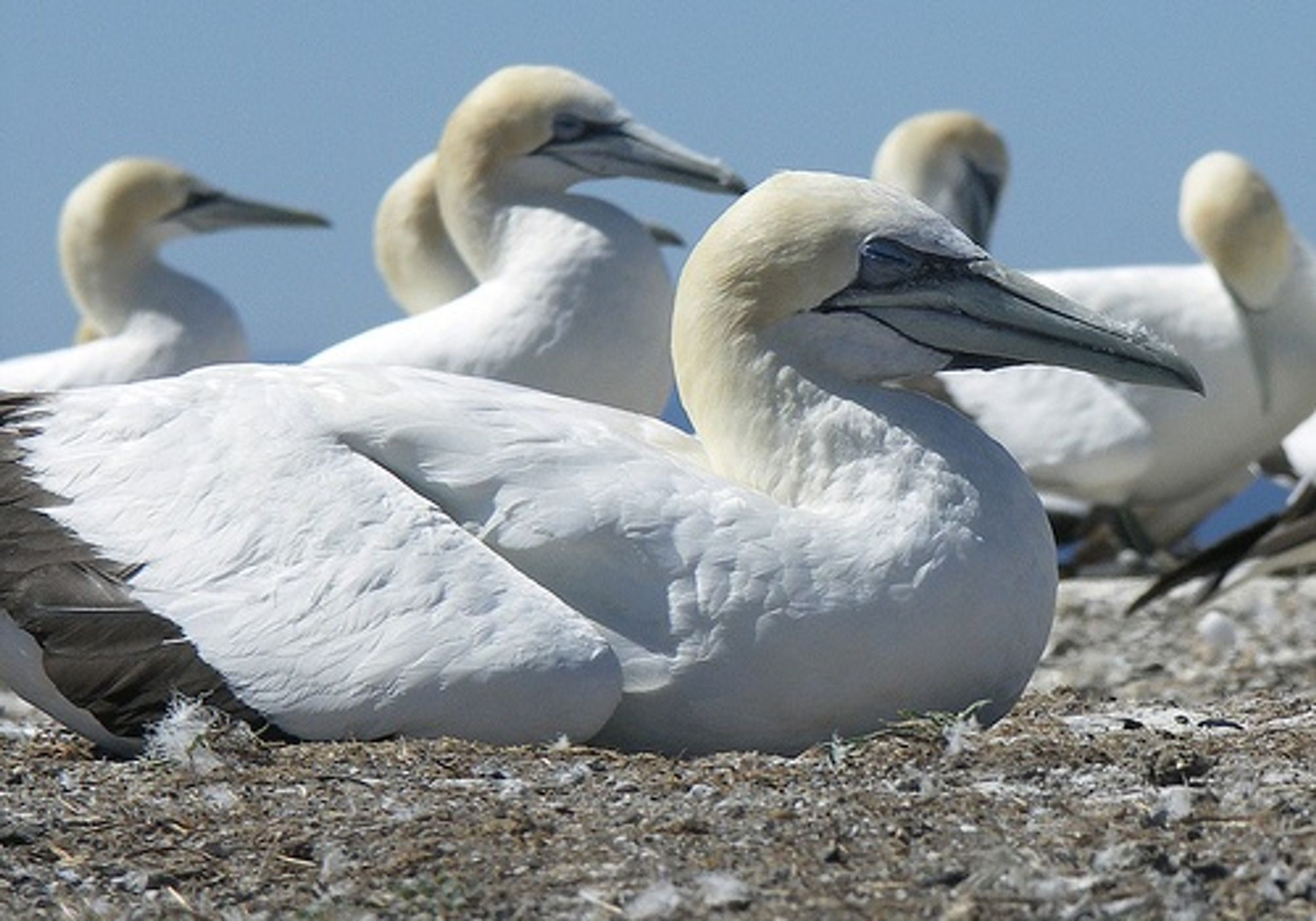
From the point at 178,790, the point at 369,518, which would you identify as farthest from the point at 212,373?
the point at 178,790

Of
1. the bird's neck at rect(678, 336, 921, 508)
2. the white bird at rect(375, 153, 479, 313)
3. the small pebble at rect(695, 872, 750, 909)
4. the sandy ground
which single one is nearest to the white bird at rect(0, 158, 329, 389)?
the white bird at rect(375, 153, 479, 313)

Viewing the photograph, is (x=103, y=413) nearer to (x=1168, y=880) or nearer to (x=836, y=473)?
(x=836, y=473)

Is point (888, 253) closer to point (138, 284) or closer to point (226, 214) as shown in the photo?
point (138, 284)

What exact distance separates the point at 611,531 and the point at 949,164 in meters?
11.0

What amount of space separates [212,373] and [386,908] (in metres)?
2.16

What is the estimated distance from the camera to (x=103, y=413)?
250 inches

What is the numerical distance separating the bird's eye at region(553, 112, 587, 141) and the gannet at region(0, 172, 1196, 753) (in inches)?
170

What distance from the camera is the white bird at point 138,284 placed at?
12.7 metres

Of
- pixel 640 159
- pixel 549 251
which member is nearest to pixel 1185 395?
pixel 640 159

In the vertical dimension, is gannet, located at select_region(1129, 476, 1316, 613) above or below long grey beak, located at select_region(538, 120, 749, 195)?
below

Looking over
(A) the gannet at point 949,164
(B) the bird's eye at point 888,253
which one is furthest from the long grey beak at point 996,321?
(A) the gannet at point 949,164

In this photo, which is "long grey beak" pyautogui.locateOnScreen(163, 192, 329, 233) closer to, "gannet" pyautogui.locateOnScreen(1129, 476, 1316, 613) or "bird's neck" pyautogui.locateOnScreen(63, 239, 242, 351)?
"bird's neck" pyautogui.locateOnScreen(63, 239, 242, 351)

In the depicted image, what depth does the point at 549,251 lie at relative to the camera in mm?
9867

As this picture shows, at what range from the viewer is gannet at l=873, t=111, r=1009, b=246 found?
16.4 metres
